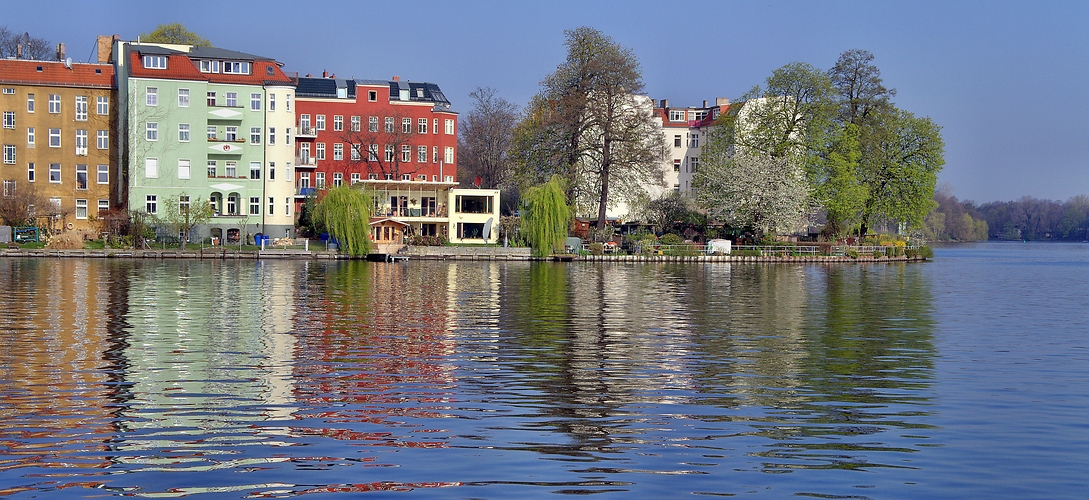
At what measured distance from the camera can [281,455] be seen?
11.7 metres

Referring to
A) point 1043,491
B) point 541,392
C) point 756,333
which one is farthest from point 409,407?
point 756,333

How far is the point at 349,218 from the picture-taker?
67188 mm

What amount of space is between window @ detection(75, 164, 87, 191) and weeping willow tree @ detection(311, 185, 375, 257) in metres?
18.5

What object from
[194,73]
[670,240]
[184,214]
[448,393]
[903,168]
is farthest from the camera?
[903,168]

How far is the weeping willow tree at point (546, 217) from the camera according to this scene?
6856 centimetres

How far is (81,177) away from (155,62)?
972 centimetres

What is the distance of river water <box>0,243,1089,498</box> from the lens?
1095cm

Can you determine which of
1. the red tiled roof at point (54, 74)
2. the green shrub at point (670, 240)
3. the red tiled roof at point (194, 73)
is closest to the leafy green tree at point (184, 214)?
the red tiled roof at point (194, 73)

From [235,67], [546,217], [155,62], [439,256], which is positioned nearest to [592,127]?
[546,217]

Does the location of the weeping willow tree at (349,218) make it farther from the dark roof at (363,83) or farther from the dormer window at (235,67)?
the dark roof at (363,83)

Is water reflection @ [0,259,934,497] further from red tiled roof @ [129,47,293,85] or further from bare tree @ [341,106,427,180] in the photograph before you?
bare tree @ [341,106,427,180]

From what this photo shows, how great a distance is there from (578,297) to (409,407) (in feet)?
73.3

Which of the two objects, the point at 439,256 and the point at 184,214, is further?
the point at 184,214

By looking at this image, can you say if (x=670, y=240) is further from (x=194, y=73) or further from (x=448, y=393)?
(x=448, y=393)
